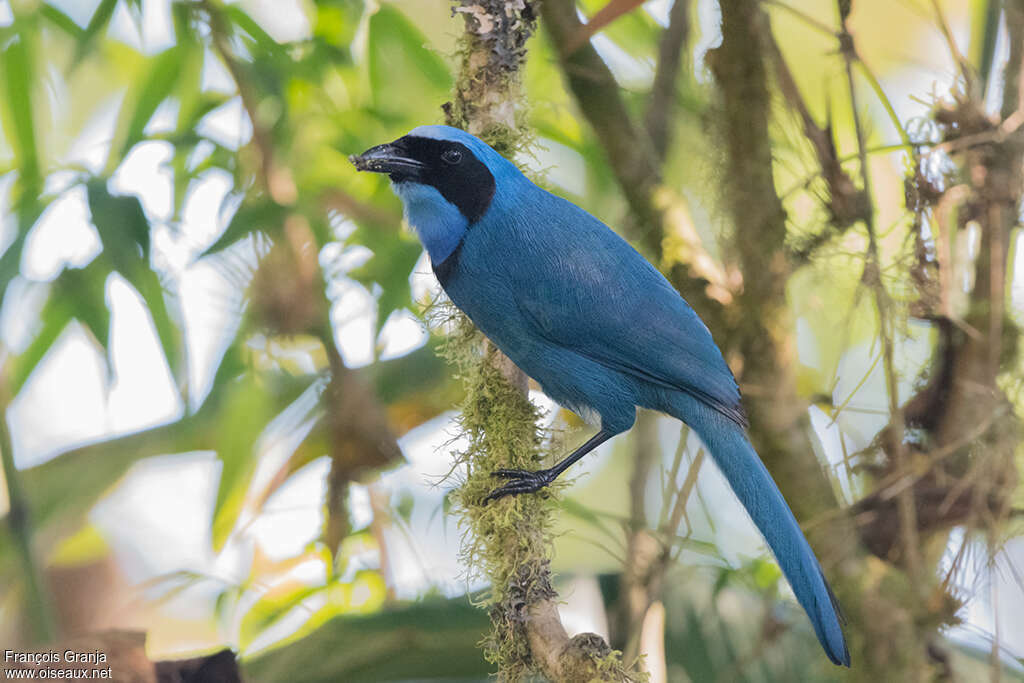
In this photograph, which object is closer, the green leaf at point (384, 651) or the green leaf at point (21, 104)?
the green leaf at point (384, 651)

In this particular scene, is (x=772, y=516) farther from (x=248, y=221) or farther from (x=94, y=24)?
(x=94, y=24)

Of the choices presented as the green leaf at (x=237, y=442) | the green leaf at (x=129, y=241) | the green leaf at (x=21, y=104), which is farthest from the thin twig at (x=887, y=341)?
the green leaf at (x=21, y=104)

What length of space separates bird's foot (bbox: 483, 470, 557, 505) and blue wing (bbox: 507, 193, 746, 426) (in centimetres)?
26

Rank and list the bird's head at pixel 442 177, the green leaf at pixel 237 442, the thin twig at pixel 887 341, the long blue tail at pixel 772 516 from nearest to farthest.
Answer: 1. the long blue tail at pixel 772 516
2. the bird's head at pixel 442 177
3. the thin twig at pixel 887 341
4. the green leaf at pixel 237 442

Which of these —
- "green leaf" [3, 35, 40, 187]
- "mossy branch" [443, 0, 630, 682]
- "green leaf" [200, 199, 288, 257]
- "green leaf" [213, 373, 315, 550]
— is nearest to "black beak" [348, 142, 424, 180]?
"mossy branch" [443, 0, 630, 682]

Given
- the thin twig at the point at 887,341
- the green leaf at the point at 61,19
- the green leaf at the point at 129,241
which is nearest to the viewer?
Result: the thin twig at the point at 887,341

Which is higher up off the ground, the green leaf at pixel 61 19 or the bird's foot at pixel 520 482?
the green leaf at pixel 61 19

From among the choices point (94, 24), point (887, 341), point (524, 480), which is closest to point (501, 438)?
point (524, 480)

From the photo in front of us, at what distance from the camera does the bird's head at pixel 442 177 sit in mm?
1689

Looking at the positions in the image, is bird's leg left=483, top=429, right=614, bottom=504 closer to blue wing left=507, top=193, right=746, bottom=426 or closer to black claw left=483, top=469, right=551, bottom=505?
black claw left=483, top=469, right=551, bottom=505

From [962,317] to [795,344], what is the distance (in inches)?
15.7

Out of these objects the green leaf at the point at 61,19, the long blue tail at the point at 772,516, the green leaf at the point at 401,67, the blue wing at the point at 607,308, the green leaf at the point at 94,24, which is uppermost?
the green leaf at the point at 61,19

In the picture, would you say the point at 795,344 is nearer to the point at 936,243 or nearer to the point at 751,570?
the point at 936,243

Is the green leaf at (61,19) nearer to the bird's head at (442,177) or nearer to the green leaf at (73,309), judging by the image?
the green leaf at (73,309)
